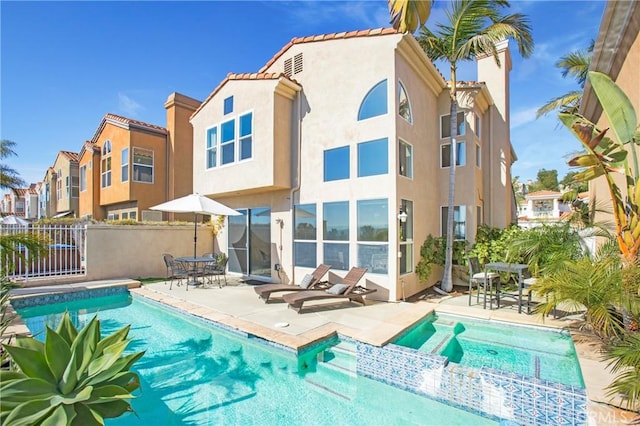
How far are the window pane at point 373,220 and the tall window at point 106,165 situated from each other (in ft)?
71.0

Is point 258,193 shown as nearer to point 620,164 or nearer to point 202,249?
point 202,249

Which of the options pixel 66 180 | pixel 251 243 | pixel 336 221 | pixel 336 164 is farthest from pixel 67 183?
pixel 336 221

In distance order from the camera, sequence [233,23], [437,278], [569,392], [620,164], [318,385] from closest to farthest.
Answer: [569,392] < [318,385] < [620,164] < [233,23] < [437,278]

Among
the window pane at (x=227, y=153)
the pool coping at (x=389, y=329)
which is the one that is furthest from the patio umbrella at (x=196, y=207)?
the pool coping at (x=389, y=329)

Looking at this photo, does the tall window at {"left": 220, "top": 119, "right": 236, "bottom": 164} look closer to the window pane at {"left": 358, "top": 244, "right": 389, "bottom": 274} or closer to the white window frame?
the window pane at {"left": 358, "top": 244, "right": 389, "bottom": 274}

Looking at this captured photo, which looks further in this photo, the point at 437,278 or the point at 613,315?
the point at 437,278

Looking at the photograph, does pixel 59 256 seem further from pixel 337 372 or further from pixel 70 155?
pixel 70 155

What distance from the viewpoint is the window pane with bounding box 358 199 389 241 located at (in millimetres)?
10844

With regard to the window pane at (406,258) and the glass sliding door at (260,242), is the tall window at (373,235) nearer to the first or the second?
the window pane at (406,258)

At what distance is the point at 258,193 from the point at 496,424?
12.6 m

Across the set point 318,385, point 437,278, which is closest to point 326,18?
point 437,278

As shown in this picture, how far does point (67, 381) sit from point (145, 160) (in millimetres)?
21679

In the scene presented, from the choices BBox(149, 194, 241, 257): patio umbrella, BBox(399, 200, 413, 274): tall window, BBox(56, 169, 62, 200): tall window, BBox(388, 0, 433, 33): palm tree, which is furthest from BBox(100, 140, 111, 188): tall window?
BBox(388, 0, 433, 33): palm tree

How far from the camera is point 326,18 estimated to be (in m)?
13.1
